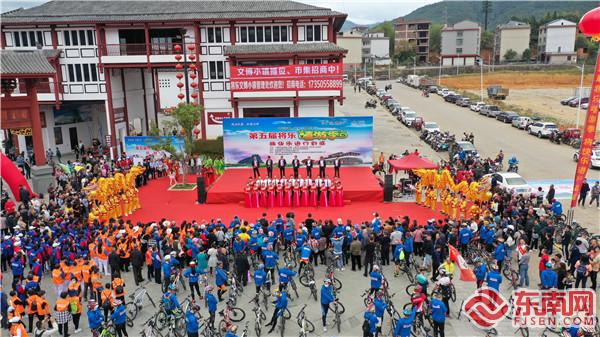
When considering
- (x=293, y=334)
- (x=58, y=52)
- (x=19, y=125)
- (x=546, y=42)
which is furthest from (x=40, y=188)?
(x=546, y=42)

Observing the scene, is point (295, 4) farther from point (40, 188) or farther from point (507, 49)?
point (507, 49)

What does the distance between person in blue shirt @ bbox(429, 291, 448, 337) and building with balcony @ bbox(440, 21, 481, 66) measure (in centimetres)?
11260

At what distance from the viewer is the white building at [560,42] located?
372 ft

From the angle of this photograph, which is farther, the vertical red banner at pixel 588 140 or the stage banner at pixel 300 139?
the stage banner at pixel 300 139

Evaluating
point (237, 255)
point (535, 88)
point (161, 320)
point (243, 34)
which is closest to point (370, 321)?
point (161, 320)

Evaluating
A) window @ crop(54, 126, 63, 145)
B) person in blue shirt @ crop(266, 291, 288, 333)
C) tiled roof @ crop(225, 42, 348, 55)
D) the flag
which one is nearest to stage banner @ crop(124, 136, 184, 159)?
tiled roof @ crop(225, 42, 348, 55)

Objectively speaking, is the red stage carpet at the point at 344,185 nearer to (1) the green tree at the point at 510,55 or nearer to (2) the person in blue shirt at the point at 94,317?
(2) the person in blue shirt at the point at 94,317

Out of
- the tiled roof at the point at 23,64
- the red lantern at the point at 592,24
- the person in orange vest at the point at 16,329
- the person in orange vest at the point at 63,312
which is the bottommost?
the person in orange vest at the point at 63,312

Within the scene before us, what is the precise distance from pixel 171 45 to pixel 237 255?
2578 cm

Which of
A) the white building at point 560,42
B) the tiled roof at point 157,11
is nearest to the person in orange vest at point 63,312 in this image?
the tiled roof at point 157,11

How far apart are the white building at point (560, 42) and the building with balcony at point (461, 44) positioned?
15787mm

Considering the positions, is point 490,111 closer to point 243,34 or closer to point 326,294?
point 243,34

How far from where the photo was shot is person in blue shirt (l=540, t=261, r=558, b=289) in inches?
508

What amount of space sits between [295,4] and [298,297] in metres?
27.4
